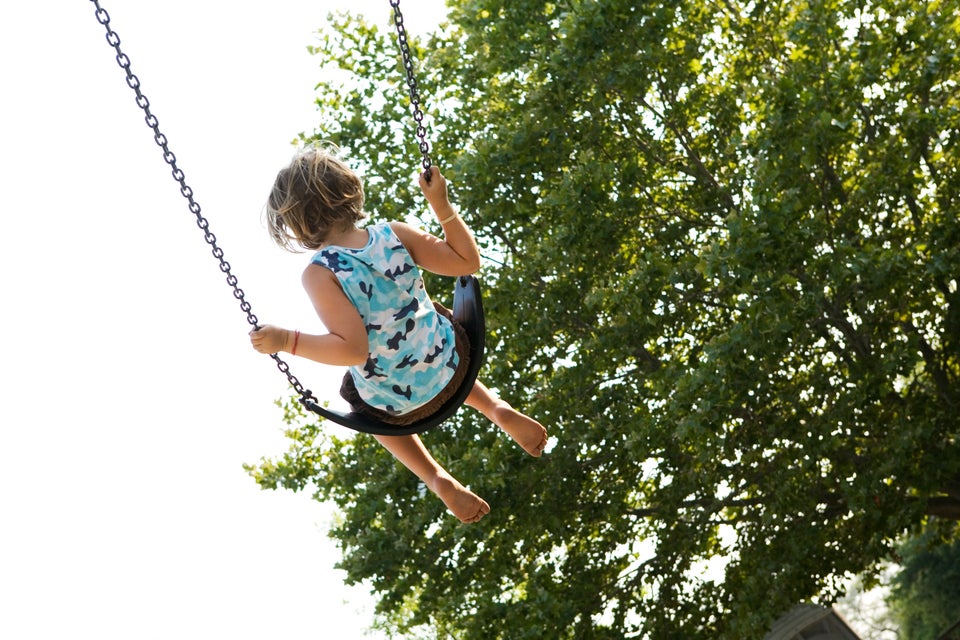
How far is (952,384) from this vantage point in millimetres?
10656

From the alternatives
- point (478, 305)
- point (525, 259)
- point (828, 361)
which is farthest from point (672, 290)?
point (478, 305)

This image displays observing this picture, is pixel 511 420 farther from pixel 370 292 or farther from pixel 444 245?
pixel 370 292

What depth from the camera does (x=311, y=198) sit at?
144 inches

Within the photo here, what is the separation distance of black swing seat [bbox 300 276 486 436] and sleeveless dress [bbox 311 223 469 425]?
0.03 metres

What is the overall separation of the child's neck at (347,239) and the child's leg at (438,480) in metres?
0.74

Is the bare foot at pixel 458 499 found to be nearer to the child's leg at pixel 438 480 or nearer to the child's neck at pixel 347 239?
the child's leg at pixel 438 480

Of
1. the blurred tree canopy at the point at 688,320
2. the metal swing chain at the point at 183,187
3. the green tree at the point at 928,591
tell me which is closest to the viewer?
the metal swing chain at the point at 183,187

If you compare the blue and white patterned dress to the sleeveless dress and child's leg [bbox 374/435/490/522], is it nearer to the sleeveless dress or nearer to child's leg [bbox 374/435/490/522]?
the sleeveless dress

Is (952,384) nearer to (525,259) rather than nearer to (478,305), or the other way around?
(525,259)

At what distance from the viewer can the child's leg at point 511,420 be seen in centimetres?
424

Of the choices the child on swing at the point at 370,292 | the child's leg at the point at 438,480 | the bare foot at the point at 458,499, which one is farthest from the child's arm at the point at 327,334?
the bare foot at the point at 458,499

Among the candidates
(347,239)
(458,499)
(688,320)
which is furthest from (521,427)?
(688,320)

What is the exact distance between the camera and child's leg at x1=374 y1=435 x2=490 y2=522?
4.06m

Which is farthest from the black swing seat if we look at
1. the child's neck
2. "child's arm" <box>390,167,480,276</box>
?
the child's neck
